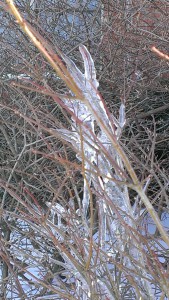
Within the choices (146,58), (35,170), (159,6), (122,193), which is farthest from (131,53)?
(122,193)

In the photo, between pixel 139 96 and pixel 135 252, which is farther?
pixel 139 96

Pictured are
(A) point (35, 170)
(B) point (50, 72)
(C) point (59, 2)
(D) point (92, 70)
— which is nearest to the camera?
(D) point (92, 70)

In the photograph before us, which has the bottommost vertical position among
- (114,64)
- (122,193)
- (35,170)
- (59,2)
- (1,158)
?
(122,193)

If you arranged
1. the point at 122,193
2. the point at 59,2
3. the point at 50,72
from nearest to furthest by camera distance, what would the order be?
the point at 122,193
the point at 50,72
the point at 59,2

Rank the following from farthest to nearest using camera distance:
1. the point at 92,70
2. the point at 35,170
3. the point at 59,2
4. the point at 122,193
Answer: the point at 59,2 → the point at 35,170 → the point at 122,193 → the point at 92,70

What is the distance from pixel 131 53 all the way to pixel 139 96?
587 mm

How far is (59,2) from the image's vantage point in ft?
19.7

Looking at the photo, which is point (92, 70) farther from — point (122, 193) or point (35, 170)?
point (35, 170)

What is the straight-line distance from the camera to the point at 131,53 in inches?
219

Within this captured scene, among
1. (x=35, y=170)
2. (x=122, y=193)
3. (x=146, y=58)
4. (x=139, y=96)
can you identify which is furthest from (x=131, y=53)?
(x=122, y=193)

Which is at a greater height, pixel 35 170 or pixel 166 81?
pixel 166 81

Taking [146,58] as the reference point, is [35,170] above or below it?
below

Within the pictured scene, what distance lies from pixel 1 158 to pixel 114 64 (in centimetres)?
155

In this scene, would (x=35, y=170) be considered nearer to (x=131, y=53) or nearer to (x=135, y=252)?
(x=131, y=53)
